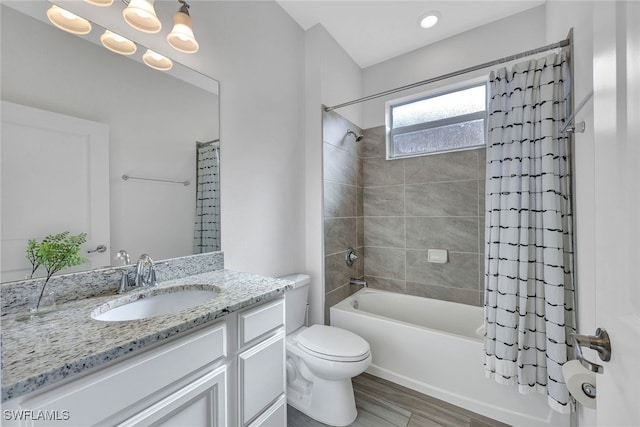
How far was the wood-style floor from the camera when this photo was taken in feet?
4.94

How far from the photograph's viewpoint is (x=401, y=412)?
62.5 inches

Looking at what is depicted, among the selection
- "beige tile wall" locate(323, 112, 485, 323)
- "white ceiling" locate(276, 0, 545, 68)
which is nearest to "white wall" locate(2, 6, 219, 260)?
"beige tile wall" locate(323, 112, 485, 323)

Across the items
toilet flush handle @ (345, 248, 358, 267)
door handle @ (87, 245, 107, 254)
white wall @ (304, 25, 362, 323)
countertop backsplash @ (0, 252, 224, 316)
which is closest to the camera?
countertop backsplash @ (0, 252, 224, 316)

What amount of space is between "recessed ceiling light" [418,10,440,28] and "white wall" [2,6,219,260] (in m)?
1.84

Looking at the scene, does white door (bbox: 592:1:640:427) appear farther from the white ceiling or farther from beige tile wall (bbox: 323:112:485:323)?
the white ceiling

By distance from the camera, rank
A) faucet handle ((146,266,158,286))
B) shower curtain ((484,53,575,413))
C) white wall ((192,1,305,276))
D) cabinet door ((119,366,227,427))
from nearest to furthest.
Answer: cabinet door ((119,366,227,427)) → faucet handle ((146,266,158,286)) → shower curtain ((484,53,575,413)) → white wall ((192,1,305,276))

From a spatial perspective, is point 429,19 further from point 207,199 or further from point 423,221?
point 207,199

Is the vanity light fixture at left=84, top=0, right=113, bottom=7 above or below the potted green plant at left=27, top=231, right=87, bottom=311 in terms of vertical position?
above

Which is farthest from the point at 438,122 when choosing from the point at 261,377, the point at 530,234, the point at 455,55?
the point at 261,377

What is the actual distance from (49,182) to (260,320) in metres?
0.98

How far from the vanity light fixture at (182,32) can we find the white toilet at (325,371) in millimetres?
1853

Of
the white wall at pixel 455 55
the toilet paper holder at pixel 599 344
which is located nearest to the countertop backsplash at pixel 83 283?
the toilet paper holder at pixel 599 344

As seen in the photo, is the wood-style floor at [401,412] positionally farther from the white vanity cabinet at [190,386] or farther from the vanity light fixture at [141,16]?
the vanity light fixture at [141,16]

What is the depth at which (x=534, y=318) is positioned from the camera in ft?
4.41
